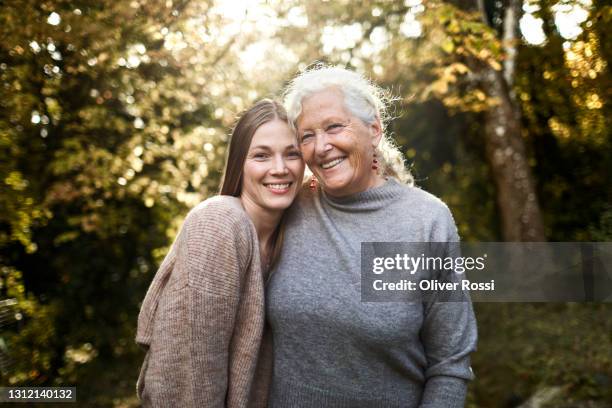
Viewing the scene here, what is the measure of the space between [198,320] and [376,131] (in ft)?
2.97

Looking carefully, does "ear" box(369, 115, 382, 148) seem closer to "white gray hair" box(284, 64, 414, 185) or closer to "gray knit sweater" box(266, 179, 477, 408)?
"white gray hair" box(284, 64, 414, 185)

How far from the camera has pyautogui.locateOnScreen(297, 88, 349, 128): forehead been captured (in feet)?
6.51

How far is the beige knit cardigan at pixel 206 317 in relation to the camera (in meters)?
1.72

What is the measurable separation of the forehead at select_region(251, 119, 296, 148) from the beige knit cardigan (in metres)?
0.27

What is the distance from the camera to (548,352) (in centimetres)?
450

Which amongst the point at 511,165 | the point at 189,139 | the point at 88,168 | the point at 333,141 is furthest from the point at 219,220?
the point at 511,165

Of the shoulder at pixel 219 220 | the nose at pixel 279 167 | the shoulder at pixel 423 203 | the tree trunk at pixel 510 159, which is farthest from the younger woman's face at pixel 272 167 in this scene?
the tree trunk at pixel 510 159

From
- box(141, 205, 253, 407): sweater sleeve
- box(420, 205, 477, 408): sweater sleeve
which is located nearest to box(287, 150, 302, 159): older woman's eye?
box(141, 205, 253, 407): sweater sleeve

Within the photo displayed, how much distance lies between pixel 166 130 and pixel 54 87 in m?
0.93

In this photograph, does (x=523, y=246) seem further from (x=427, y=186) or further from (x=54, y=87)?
(x=54, y=87)

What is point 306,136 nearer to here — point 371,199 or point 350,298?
point 371,199

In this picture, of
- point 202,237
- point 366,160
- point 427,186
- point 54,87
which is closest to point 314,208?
point 366,160

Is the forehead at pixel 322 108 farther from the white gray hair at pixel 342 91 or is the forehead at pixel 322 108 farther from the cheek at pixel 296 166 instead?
Answer: the cheek at pixel 296 166

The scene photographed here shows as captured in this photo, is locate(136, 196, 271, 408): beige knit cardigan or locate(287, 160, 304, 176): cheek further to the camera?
locate(287, 160, 304, 176): cheek
